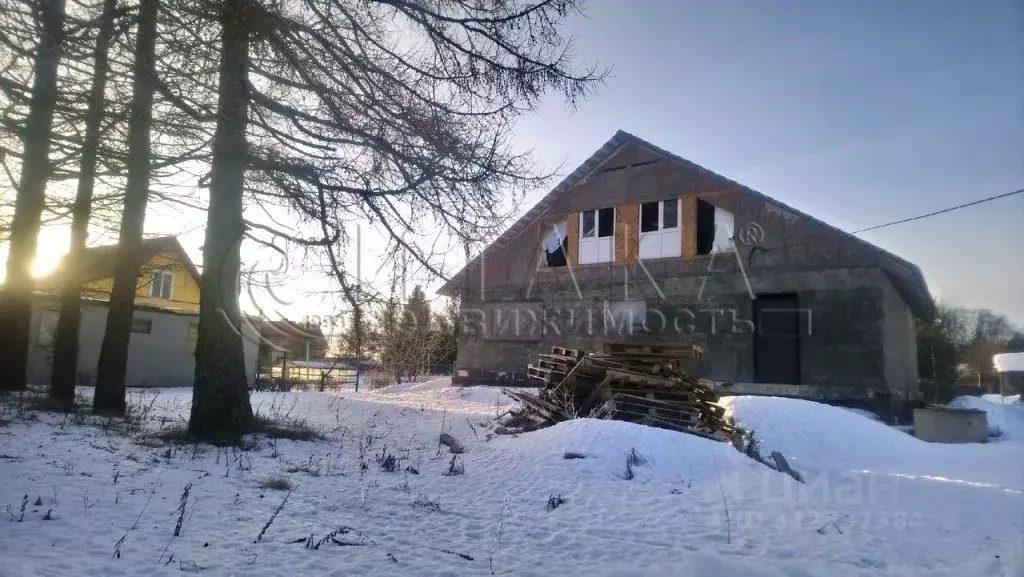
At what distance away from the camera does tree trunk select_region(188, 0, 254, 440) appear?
25.5 feet

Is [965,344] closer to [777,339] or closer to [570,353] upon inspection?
[777,339]

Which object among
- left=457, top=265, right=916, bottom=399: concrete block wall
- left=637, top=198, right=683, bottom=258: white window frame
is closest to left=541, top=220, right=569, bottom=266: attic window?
left=457, top=265, right=916, bottom=399: concrete block wall

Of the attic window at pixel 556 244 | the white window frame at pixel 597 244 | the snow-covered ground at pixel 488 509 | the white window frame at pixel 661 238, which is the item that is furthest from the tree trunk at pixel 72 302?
the white window frame at pixel 661 238

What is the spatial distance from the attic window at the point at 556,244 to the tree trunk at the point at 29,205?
13.3 metres

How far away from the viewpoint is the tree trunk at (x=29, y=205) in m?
5.96

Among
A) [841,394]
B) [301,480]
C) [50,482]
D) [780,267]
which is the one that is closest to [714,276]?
[780,267]

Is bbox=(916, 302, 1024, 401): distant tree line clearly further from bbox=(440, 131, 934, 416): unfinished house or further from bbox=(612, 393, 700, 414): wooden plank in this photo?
bbox=(612, 393, 700, 414): wooden plank

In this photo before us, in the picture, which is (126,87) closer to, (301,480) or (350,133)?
(350,133)

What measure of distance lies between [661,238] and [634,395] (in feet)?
27.9

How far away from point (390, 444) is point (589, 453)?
318cm

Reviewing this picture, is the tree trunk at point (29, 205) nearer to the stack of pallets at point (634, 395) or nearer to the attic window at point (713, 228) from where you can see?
the stack of pallets at point (634, 395)

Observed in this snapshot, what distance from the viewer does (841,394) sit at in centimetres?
1476

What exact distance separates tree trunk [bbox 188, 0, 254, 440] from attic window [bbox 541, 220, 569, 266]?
1259 cm

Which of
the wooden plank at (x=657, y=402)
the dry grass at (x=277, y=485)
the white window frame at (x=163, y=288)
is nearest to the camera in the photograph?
the dry grass at (x=277, y=485)
